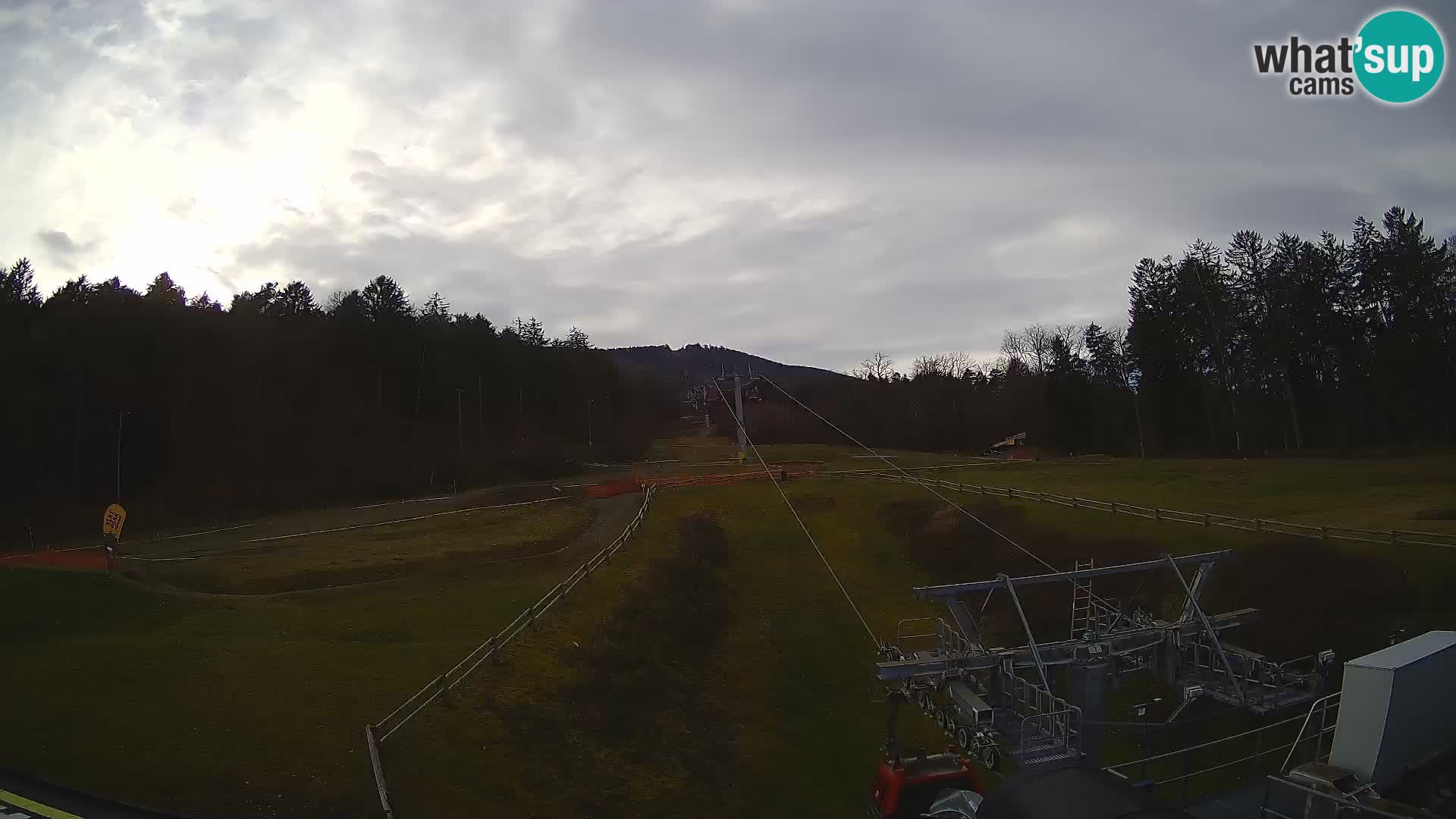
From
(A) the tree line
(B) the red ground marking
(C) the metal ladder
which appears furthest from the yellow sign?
(A) the tree line

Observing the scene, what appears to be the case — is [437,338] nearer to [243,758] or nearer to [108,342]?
[108,342]

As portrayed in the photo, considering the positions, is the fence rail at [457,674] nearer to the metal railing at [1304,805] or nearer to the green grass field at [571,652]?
the green grass field at [571,652]

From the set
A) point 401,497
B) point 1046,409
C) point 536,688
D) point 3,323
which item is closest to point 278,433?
point 401,497

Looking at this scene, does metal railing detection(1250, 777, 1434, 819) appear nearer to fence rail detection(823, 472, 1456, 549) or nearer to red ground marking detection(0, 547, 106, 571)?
fence rail detection(823, 472, 1456, 549)

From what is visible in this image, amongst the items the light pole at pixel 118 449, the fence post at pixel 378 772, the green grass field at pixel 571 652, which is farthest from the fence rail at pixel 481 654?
the light pole at pixel 118 449

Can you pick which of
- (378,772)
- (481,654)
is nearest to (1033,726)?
(378,772)

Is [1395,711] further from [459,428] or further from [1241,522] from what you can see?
[459,428]
